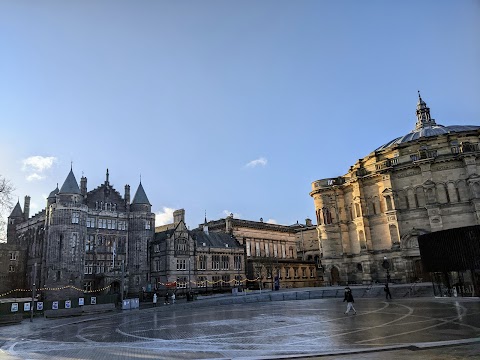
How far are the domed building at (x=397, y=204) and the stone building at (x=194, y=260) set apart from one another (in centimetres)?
1868

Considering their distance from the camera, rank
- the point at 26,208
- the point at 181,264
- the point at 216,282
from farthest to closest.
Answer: the point at 26,208, the point at 216,282, the point at 181,264

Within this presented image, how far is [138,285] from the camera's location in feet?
228

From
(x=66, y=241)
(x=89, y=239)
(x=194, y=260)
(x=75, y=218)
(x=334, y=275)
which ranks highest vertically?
(x=75, y=218)

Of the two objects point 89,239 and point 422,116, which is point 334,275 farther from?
point 89,239

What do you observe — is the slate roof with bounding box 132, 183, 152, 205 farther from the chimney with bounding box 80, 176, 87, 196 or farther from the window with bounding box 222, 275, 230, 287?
the window with bounding box 222, 275, 230, 287

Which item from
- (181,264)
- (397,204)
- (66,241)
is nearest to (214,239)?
(181,264)

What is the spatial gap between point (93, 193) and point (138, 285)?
19.0 metres

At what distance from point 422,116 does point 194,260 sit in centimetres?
5693

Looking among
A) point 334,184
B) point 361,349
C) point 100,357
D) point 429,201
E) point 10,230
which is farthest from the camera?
point 10,230

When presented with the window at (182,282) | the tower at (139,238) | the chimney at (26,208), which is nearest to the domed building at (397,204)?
the window at (182,282)

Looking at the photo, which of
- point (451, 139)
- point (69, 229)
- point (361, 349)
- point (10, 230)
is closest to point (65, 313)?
point (69, 229)

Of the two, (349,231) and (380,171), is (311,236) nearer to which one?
(349,231)

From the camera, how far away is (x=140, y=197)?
75312mm

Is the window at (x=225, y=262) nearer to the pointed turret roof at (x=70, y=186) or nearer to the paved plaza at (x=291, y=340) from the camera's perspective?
the pointed turret roof at (x=70, y=186)
